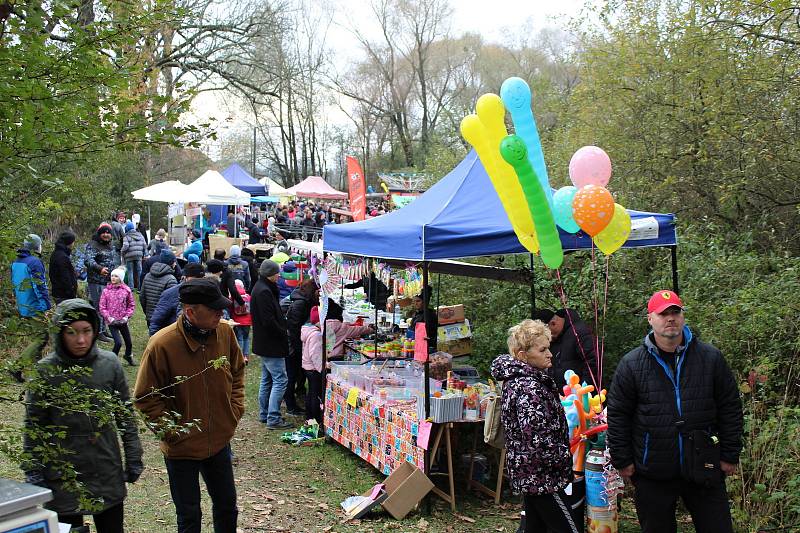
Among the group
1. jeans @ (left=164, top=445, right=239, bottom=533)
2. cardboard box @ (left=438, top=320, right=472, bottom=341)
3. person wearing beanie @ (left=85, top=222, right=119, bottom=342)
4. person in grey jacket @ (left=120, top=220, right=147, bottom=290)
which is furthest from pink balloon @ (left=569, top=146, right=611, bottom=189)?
person in grey jacket @ (left=120, top=220, right=147, bottom=290)

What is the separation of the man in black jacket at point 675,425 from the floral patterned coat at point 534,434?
1.05 ft

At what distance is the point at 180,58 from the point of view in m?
15.1

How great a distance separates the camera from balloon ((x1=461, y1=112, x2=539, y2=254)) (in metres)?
5.66

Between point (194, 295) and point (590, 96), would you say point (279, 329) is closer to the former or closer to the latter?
point (194, 295)

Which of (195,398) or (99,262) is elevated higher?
(99,262)

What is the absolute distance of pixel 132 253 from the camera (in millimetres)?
15438

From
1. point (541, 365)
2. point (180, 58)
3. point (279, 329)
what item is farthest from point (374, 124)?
point (541, 365)

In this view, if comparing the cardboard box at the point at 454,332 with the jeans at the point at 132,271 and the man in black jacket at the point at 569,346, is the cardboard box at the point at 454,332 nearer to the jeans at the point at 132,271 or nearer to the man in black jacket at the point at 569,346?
the man in black jacket at the point at 569,346

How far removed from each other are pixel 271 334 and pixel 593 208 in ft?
15.3

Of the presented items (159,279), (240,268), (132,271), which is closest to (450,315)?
(159,279)

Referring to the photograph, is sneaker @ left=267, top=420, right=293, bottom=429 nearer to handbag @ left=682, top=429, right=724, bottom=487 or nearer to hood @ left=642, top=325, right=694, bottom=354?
hood @ left=642, top=325, right=694, bottom=354

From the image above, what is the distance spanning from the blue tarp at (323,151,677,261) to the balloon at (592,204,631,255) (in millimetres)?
455

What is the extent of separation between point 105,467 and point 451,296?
7.89m

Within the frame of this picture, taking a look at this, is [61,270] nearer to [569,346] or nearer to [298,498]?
[298,498]
